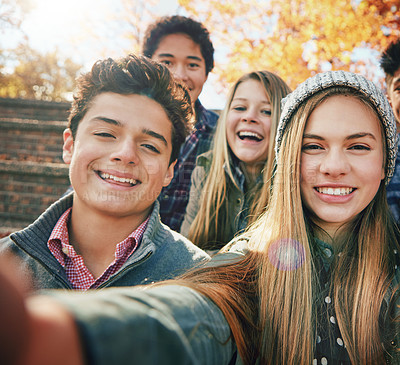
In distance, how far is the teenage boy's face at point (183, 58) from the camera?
3.79m

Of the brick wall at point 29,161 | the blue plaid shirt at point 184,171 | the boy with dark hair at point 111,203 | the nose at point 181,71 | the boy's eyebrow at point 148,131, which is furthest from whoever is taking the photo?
the brick wall at point 29,161

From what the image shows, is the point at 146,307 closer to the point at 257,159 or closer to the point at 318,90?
the point at 318,90

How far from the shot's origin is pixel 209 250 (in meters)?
2.75

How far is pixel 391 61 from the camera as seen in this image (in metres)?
3.39

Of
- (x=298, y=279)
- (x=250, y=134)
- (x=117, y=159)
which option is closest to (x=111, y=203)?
(x=117, y=159)

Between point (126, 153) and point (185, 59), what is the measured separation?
2419 mm

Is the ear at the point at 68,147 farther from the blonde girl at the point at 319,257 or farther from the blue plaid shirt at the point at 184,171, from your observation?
the blue plaid shirt at the point at 184,171

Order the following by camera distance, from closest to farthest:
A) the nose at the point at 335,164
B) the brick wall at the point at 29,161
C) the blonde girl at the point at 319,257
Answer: the blonde girl at the point at 319,257 → the nose at the point at 335,164 → the brick wall at the point at 29,161

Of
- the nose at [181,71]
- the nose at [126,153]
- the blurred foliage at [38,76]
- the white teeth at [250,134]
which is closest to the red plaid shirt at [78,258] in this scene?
the nose at [126,153]

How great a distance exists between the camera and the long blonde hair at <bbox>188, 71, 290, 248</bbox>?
9.30ft

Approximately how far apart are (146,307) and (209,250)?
2129 mm

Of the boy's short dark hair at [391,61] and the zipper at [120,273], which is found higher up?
the boy's short dark hair at [391,61]

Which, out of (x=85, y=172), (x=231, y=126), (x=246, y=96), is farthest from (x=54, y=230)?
(x=246, y=96)

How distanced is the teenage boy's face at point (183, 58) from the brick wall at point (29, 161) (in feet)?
6.46
